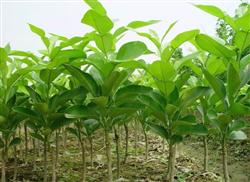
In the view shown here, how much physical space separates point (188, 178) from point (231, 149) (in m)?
2.19

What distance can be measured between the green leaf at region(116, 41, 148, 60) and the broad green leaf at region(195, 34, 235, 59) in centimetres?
22

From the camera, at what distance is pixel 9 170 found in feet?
7.35

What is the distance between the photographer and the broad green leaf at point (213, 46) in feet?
4.25

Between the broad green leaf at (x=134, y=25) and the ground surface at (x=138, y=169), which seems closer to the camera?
the broad green leaf at (x=134, y=25)

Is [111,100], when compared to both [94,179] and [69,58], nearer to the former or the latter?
[69,58]

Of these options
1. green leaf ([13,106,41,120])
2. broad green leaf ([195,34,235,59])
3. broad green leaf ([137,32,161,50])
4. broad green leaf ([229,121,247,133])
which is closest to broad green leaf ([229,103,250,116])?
broad green leaf ([229,121,247,133])

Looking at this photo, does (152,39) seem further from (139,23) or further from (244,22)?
(244,22)

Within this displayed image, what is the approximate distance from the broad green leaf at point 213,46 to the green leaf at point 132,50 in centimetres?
22

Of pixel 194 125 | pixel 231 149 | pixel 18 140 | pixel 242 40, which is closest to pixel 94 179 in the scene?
pixel 18 140

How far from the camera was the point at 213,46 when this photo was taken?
1.33 m

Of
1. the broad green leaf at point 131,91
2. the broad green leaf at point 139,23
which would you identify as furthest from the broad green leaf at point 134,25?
the broad green leaf at point 131,91

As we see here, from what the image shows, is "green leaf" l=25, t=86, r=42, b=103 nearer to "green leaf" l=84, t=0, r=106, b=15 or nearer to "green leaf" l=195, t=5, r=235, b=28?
"green leaf" l=84, t=0, r=106, b=15

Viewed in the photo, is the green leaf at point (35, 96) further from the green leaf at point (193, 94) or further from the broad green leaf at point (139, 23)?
the green leaf at point (193, 94)

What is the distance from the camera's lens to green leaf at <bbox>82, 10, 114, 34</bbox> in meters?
1.23
